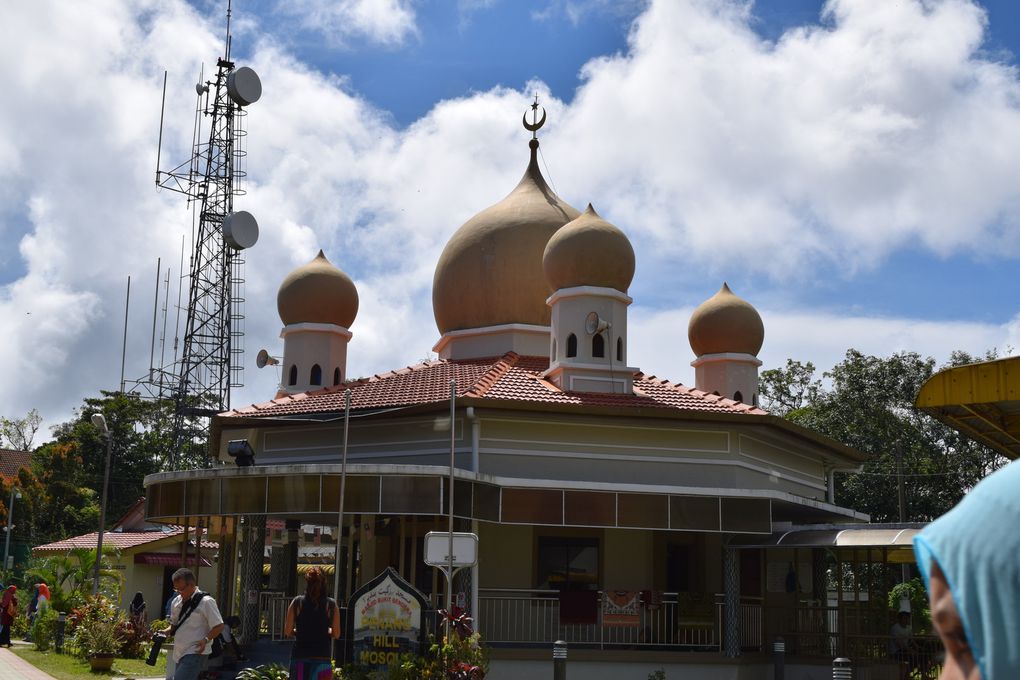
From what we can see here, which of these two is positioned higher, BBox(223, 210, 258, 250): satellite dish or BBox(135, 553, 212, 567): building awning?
BBox(223, 210, 258, 250): satellite dish

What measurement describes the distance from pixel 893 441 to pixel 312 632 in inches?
1579

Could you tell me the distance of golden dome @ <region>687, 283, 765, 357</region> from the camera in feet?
97.7

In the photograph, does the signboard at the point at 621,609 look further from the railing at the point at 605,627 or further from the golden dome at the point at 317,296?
the golden dome at the point at 317,296

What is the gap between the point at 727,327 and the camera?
97.6ft

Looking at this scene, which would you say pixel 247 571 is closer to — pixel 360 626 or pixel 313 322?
pixel 360 626

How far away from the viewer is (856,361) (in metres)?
49.8

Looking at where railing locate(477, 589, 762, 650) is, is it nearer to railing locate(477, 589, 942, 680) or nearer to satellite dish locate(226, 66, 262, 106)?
railing locate(477, 589, 942, 680)

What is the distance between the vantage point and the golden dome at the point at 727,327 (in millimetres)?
29766

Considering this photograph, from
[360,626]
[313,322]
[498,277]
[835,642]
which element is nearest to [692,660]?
[835,642]

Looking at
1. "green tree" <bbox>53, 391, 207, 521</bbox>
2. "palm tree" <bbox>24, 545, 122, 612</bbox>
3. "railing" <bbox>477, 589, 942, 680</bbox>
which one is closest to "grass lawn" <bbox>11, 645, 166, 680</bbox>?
"palm tree" <bbox>24, 545, 122, 612</bbox>

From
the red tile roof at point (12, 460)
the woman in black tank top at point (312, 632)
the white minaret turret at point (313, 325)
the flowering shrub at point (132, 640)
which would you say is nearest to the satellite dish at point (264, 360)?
the white minaret turret at point (313, 325)

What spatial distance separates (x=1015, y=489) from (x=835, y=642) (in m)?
21.6

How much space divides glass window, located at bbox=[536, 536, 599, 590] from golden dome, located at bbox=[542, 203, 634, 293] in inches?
222

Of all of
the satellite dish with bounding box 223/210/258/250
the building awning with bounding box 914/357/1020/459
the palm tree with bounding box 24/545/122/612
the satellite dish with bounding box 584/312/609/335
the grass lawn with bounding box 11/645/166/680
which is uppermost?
the satellite dish with bounding box 223/210/258/250
